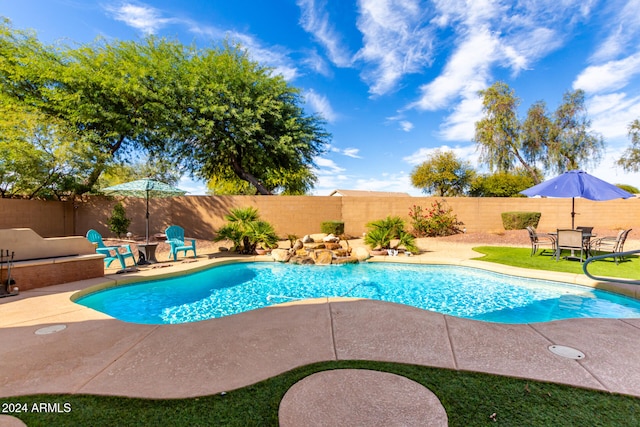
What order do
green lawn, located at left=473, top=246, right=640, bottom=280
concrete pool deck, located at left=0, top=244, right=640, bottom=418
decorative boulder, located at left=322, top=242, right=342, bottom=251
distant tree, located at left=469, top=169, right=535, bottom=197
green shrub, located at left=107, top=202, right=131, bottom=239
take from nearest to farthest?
concrete pool deck, located at left=0, top=244, right=640, bottom=418
green lawn, located at left=473, top=246, right=640, bottom=280
decorative boulder, located at left=322, top=242, right=342, bottom=251
green shrub, located at left=107, top=202, right=131, bottom=239
distant tree, located at left=469, top=169, right=535, bottom=197

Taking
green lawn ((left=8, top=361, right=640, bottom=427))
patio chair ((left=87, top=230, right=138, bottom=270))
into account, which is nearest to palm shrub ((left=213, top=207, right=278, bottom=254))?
patio chair ((left=87, top=230, right=138, bottom=270))

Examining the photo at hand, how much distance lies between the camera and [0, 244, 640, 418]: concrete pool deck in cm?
241

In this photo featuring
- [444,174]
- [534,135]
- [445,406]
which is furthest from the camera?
[444,174]

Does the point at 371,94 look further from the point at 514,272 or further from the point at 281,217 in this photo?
the point at 514,272

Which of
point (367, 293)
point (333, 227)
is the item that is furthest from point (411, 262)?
point (333, 227)

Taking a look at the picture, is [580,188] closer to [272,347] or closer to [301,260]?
[301,260]

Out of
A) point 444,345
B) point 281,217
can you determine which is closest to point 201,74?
point 281,217

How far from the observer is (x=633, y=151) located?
2356 cm

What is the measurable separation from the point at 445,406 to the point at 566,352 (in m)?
1.80

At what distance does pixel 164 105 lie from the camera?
15.2 m

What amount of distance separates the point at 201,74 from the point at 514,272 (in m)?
16.7

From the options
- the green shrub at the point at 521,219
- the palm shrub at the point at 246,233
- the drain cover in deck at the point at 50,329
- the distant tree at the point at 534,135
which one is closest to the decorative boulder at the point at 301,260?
the palm shrub at the point at 246,233

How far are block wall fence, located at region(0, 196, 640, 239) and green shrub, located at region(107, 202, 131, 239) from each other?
94cm

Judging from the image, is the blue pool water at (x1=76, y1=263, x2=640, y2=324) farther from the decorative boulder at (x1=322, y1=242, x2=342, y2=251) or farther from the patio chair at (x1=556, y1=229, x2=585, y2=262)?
the patio chair at (x1=556, y1=229, x2=585, y2=262)
